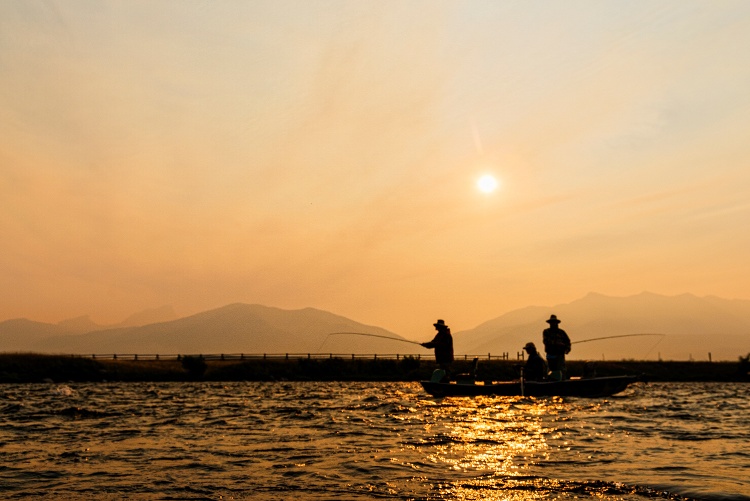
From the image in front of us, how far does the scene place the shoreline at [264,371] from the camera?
63.0 m

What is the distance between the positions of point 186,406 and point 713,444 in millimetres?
21217

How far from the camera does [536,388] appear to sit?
3303 centimetres

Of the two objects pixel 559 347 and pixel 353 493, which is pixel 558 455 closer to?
pixel 353 493

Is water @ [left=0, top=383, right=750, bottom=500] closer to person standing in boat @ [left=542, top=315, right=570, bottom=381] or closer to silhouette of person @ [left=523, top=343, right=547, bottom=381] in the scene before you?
person standing in boat @ [left=542, top=315, right=570, bottom=381]

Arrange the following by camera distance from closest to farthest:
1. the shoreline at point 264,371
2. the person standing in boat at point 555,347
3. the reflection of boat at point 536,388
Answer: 1. the reflection of boat at point 536,388
2. the person standing in boat at point 555,347
3. the shoreline at point 264,371

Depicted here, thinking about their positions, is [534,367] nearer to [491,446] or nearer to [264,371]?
[491,446]

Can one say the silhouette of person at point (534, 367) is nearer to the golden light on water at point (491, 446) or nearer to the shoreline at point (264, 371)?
the golden light on water at point (491, 446)

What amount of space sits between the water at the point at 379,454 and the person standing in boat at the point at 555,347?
6394 millimetres

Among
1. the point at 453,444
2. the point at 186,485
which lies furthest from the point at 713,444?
the point at 186,485

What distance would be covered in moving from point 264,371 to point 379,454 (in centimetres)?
5357

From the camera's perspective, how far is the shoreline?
63000mm

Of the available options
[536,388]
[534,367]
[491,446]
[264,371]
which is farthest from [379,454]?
[264,371]

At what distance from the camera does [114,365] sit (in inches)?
2731

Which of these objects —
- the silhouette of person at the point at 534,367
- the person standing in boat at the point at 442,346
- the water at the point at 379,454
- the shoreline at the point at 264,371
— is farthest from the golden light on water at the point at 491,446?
the shoreline at the point at 264,371
